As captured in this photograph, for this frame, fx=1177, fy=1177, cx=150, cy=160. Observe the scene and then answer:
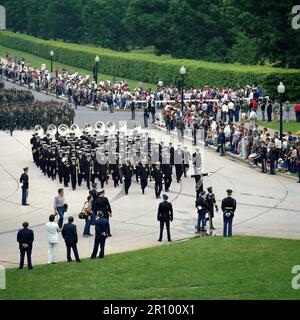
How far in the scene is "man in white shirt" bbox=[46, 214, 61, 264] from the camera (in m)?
31.2

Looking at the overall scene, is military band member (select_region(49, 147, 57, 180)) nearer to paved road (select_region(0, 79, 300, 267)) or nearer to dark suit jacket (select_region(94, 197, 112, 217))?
paved road (select_region(0, 79, 300, 267))

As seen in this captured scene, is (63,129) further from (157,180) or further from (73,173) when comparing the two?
(157,180)

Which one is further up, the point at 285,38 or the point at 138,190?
the point at 285,38

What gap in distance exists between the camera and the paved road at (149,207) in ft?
115

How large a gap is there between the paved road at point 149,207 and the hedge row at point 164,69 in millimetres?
18526

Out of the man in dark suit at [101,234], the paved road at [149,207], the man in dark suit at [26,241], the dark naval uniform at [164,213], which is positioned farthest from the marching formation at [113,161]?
the man in dark suit at [26,241]

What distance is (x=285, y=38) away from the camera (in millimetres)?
73250

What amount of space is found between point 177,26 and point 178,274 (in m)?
71.3

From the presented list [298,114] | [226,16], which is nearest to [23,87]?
[226,16]

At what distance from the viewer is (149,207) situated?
1581 inches

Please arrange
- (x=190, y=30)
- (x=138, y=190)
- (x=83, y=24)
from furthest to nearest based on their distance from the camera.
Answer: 1. (x=83, y=24)
2. (x=190, y=30)
3. (x=138, y=190)

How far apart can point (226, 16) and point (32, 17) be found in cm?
4413
